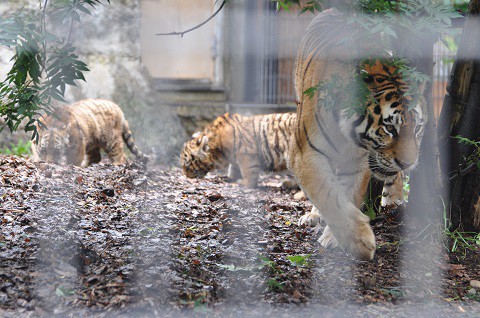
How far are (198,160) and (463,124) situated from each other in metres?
1.67

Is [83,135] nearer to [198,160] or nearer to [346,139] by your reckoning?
[198,160]

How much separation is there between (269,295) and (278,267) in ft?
0.49

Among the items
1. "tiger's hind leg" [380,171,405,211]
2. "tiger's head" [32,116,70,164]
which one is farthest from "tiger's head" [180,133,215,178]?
"tiger's hind leg" [380,171,405,211]

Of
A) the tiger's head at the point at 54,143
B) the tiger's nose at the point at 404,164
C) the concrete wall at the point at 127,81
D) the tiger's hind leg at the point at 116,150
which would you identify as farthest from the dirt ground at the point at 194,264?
the concrete wall at the point at 127,81

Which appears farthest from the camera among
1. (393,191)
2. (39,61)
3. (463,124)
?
(393,191)

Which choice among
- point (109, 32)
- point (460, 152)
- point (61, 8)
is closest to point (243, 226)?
point (460, 152)

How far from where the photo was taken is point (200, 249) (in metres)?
1.39

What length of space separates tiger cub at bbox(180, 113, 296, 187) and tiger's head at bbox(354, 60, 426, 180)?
147cm

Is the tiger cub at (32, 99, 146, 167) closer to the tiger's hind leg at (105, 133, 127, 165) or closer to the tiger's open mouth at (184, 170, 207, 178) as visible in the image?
the tiger's hind leg at (105, 133, 127, 165)

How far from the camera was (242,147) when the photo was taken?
9.66 ft

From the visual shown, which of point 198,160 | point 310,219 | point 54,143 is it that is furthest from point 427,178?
point 54,143

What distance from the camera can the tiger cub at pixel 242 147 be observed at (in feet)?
9.52

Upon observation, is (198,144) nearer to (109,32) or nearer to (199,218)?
(109,32)

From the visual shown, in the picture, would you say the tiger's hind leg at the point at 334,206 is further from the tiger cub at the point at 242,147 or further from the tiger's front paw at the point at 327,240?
the tiger cub at the point at 242,147
